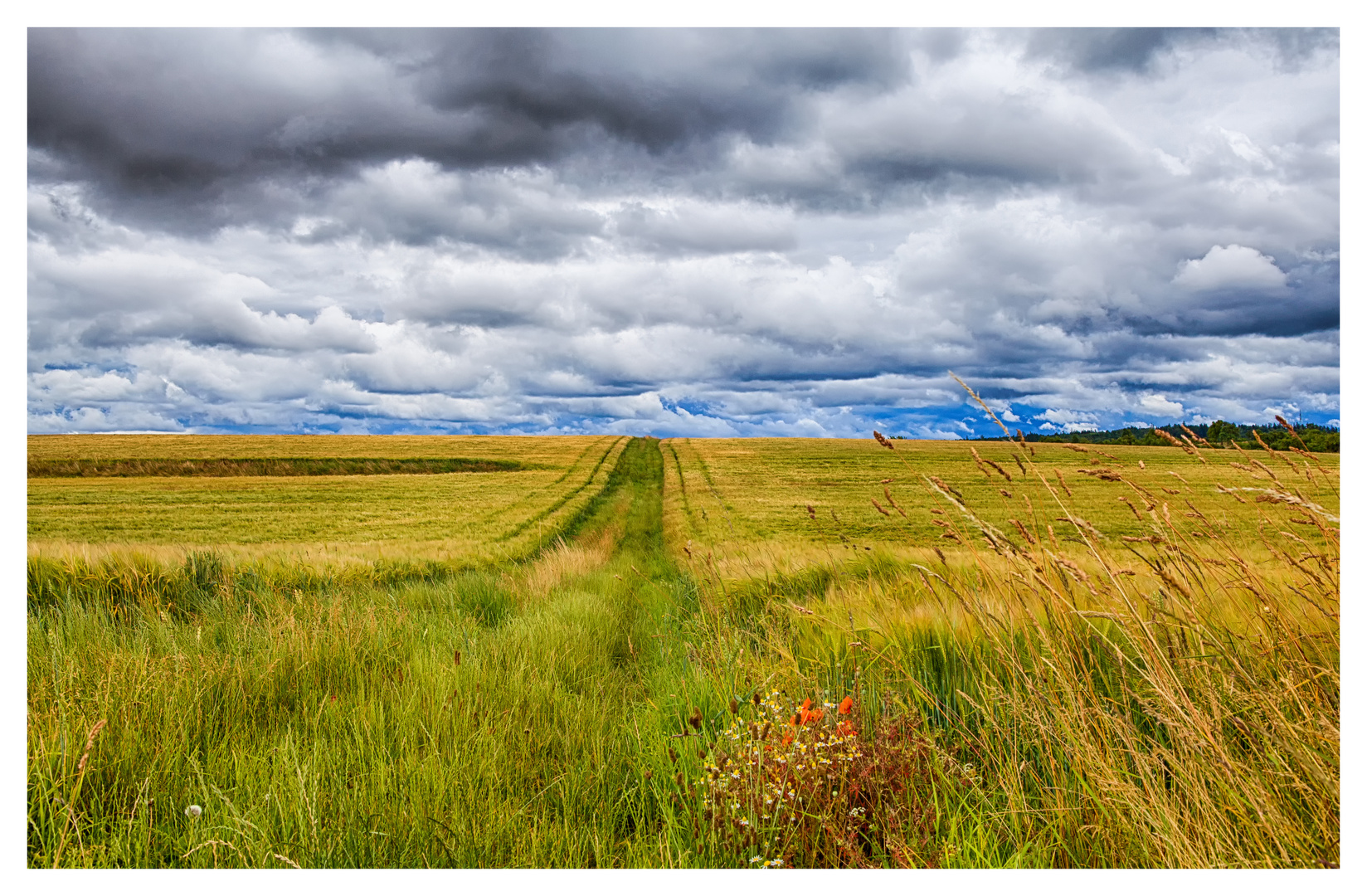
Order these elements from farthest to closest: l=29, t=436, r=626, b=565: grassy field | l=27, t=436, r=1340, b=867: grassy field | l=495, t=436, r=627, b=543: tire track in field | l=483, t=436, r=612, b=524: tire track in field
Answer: l=483, t=436, r=612, b=524: tire track in field < l=495, t=436, r=627, b=543: tire track in field < l=29, t=436, r=626, b=565: grassy field < l=27, t=436, r=1340, b=867: grassy field

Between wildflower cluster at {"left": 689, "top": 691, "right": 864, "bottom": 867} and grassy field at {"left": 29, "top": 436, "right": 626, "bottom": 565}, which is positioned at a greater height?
wildflower cluster at {"left": 689, "top": 691, "right": 864, "bottom": 867}

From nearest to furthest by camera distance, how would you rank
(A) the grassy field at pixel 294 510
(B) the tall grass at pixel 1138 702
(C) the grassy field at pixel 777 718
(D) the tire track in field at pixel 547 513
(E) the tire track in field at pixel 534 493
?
(B) the tall grass at pixel 1138 702 → (C) the grassy field at pixel 777 718 → (A) the grassy field at pixel 294 510 → (D) the tire track in field at pixel 547 513 → (E) the tire track in field at pixel 534 493

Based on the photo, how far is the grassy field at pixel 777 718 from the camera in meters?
2.34

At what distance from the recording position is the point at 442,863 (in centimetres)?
234

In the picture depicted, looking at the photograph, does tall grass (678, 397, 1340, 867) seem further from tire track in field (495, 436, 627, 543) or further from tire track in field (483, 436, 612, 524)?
tire track in field (483, 436, 612, 524)

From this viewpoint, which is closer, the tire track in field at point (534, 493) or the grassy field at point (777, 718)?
the grassy field at point (777, 718)

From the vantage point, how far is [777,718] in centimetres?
289

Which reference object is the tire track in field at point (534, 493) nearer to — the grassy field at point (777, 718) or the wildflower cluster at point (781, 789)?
the grassy field at point (777, 718)

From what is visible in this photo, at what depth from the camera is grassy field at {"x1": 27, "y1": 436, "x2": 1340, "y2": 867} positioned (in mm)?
2340

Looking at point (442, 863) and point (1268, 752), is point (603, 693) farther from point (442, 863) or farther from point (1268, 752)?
point (1268, 752)

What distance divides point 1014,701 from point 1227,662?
1.45 meters

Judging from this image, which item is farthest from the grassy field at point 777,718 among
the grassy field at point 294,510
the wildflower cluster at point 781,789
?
the grassy field at point 294,510

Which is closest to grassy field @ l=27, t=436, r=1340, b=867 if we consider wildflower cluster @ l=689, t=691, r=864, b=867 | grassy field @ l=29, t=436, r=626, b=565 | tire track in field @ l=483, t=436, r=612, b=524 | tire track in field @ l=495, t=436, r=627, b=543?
wildflower cluster @ l=689, t=691, r=864, b=867

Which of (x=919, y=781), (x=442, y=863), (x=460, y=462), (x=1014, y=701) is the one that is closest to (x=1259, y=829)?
(x=1014, y=701)
